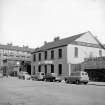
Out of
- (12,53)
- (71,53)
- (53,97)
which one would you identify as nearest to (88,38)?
(71,53)

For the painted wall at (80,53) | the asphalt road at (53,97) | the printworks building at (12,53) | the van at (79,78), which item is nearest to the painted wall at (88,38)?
the painted wall at (80,53)

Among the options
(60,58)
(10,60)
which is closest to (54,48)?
(60,58)

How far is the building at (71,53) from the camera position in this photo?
3634 cm

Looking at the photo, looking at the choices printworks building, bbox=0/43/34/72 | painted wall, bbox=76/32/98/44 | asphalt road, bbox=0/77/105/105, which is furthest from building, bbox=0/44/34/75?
asphalt road, bbox=0/77/105/105

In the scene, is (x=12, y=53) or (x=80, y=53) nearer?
(x=80, y=53)

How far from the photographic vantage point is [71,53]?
3678cm

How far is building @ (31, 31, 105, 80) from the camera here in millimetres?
36344

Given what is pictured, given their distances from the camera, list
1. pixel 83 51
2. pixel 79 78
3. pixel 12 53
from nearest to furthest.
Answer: pixel 79 78
pixel 83 51
pixel 12 53

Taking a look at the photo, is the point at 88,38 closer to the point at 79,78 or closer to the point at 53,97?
the point at 79,78

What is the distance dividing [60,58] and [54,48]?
126 inches

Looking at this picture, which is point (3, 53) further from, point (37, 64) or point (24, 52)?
point (37, 64)

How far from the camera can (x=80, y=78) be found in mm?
25703

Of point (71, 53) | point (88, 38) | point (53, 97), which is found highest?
point (88, 38)

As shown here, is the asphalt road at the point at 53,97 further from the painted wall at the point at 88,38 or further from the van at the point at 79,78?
the painted wall at the point at 88,38
